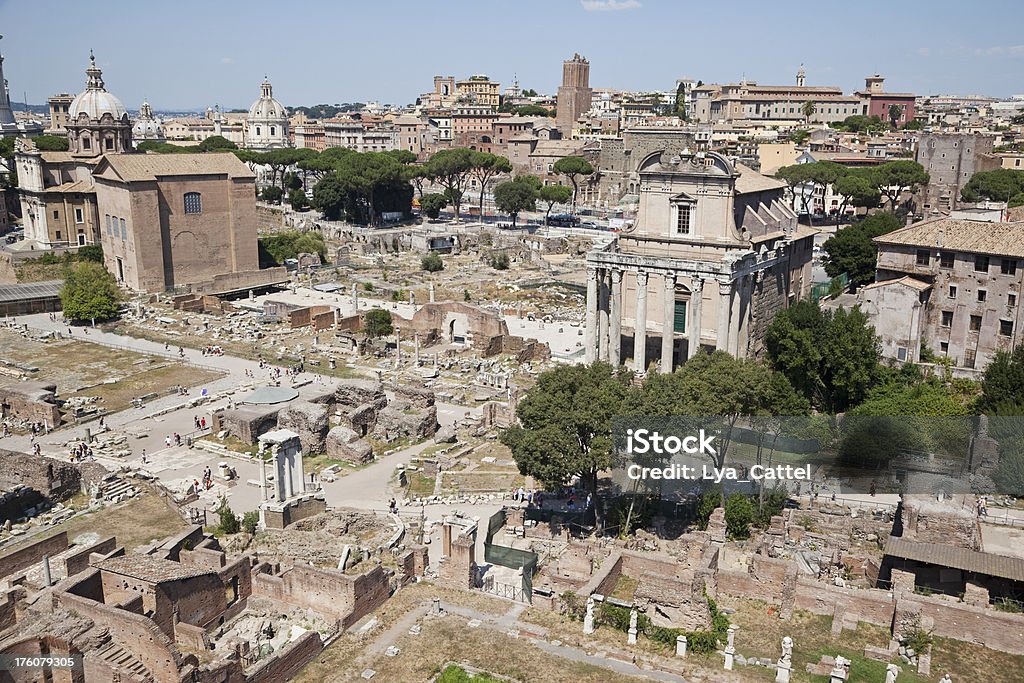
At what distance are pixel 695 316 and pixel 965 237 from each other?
11.6 m

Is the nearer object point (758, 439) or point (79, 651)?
point (79, 651)

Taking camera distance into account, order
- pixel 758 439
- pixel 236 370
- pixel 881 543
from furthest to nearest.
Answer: pixel 236 370
pixel 758 439
pixel 881 543

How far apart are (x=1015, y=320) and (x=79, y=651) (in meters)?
34.5

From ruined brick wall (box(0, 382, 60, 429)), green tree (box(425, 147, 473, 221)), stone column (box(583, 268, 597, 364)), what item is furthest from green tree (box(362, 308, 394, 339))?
green tree (box(425, 147, 473, 221))

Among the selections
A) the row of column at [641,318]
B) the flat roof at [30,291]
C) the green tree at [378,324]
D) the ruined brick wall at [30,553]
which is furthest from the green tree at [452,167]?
the ruined brick wall at [30,553]

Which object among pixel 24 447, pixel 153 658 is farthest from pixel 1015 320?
pixel 24 447

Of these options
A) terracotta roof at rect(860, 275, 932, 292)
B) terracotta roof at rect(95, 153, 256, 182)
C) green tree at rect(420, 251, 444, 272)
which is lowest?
green tree at rect(420, 251, 444, 272)

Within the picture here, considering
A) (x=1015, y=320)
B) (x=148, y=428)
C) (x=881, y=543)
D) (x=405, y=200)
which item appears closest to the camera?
Answer: (x=881, y=543)

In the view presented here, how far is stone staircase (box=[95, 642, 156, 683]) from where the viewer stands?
17.1 meters

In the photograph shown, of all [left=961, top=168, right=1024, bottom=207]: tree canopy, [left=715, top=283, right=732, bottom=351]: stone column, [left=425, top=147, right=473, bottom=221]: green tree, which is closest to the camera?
[left=715, top=283, right=732, bottom=351]: stone column

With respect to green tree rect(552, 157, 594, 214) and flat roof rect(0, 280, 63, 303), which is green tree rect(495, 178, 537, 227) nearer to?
green tree rect(552, 157, 594, 214)

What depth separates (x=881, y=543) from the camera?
85.4ft

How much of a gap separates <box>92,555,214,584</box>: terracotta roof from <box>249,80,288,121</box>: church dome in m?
153

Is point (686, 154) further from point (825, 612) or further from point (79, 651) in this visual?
point (79, 651)
